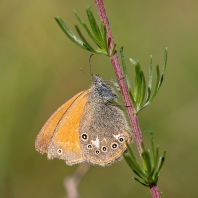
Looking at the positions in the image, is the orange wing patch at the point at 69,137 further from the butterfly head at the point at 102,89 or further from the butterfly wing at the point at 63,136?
the butterfly head at the point at 102,89

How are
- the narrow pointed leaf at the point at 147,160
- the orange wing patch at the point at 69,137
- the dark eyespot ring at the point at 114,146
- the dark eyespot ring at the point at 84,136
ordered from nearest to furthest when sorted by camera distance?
the narrow pointed leaf at the point at 147,160 < the dark eyespot ring at the point at 114,146 < the orange wing patch at the point at 69,137 < the dark eyespot ring at the point at 84,136

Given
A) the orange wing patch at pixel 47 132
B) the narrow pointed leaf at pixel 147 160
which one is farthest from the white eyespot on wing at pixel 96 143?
the narrow pointed leaf at pixel 147 160

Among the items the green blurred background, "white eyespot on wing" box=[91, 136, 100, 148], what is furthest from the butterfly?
the green blurred background

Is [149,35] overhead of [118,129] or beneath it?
overhead

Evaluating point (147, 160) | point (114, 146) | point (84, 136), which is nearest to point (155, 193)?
point (147, 160)

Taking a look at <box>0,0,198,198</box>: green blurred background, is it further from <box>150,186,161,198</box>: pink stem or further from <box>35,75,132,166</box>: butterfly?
<box>150,186,161,198</box>: pink stem
